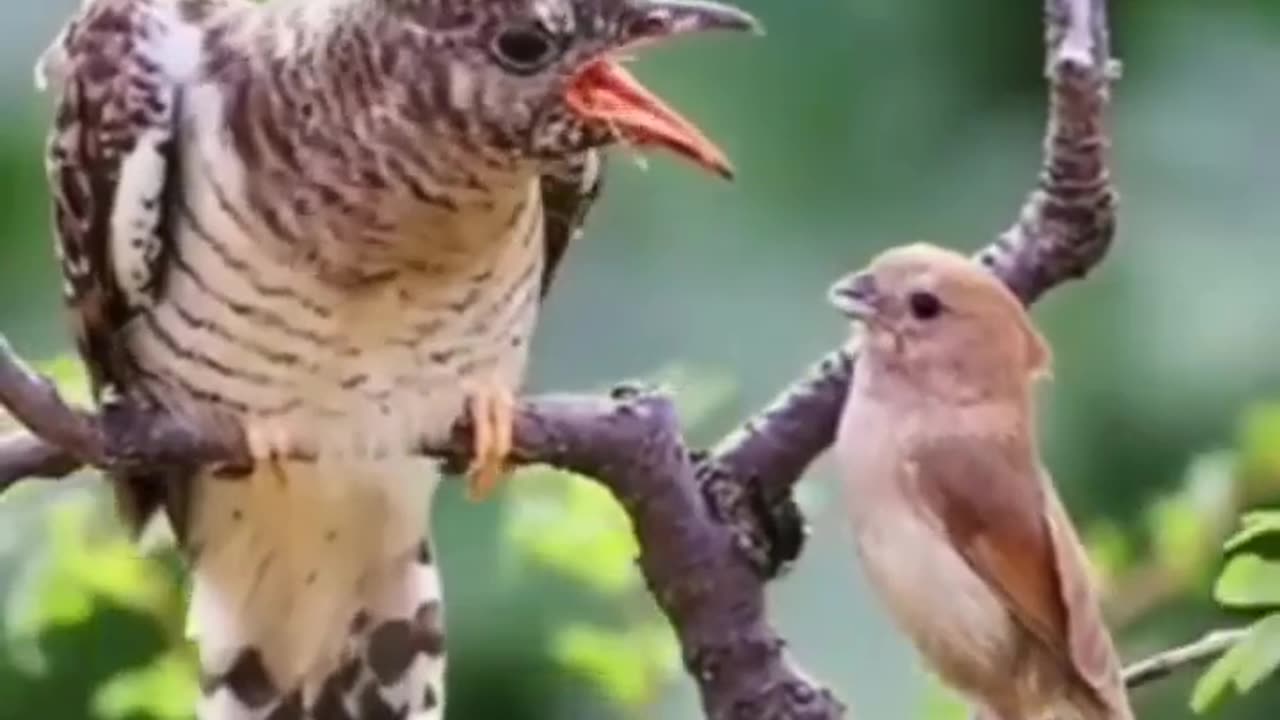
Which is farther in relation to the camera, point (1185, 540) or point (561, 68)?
point (1185, 540)

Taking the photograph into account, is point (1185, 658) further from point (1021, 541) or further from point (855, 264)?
point (855, 264)

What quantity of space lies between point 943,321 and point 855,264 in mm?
822

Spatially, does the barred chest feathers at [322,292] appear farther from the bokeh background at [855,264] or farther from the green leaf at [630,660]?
the bokeh background at [855,264]

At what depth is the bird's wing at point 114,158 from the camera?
46.7 inches

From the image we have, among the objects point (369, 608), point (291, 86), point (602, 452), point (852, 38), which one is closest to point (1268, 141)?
point (852, 38)

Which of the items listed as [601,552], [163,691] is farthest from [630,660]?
[163,691]

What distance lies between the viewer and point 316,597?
1.36 meters

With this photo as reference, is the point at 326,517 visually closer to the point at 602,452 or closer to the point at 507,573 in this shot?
the point at 507,573

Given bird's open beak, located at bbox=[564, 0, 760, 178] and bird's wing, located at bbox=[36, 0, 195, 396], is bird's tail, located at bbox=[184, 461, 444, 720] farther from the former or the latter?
bird's open beak, located at bbox=[564, 0, 760, 178]

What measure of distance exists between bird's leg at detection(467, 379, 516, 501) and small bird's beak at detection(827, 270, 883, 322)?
134mm

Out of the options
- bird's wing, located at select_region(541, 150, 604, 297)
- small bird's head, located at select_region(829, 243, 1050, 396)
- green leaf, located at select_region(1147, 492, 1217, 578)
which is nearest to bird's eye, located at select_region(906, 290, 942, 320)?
small bird's head, located at select_region(829, 243, 1050, 396)

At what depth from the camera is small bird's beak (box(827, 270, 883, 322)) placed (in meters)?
1.00

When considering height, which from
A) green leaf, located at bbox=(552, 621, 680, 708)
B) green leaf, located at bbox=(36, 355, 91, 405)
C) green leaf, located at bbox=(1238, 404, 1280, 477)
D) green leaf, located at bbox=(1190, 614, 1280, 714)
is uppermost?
green leaf, located at bbox=(1190, 614, 1280, 714)

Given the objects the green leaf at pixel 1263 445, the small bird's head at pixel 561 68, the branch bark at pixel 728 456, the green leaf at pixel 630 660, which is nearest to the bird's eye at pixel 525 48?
the small bird's head at pixel 561 68
